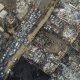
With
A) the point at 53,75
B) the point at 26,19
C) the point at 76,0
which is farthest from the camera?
the point at 76,0

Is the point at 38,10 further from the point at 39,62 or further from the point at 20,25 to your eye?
the point at 39,62

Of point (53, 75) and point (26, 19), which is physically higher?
point (26, 19)

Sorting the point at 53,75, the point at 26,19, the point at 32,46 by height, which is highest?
the point at 26,19

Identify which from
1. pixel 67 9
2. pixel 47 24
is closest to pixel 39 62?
pixel 47 24

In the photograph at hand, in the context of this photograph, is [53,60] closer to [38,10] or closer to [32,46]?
[32,46]

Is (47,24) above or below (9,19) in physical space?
below

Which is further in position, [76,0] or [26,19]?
[76,0]

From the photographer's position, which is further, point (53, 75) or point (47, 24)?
point (47, 24)

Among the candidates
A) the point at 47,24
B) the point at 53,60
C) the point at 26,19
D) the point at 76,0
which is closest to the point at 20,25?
the point at 26,19

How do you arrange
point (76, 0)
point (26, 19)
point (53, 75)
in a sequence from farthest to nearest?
point (76, 0) → point (26, 19) → point (53, 75)
